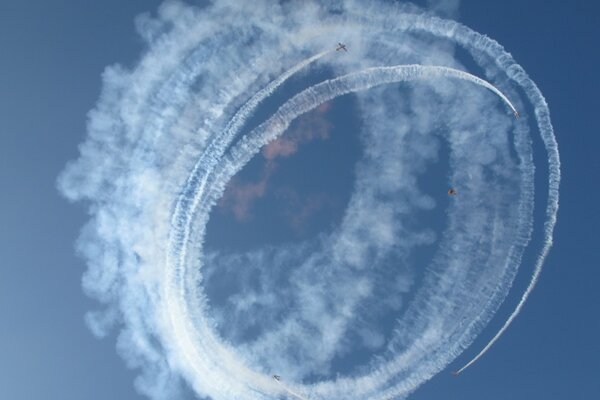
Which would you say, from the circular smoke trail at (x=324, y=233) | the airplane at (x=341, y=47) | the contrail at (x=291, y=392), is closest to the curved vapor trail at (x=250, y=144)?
the circular smoke trail at (x=324, y=233)

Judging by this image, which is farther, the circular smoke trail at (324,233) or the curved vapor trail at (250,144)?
the curved vapor trail at (250,144)

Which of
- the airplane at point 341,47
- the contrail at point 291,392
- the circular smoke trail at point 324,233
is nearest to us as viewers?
the circular smoke trail at point 324,233

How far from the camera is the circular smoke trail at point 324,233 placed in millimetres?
38812

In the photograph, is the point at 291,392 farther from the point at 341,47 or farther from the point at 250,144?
the point at 341,47

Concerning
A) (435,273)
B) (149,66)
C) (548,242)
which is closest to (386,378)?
(435,273)

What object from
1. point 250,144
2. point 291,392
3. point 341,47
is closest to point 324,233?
point 250,144

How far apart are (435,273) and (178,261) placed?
41.5ft

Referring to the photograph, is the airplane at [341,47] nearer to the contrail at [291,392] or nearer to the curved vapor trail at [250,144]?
the curved vapor trail at [250,144]

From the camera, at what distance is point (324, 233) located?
41.0 meters

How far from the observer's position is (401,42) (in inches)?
1560

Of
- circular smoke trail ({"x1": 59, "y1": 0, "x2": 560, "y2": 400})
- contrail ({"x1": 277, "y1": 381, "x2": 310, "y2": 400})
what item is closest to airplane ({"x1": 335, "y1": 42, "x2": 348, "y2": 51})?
circular smoke trail ({"x1": 59, "y1": 0, "x2": 560, "y2": 400})

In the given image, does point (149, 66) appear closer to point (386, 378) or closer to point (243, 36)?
point (243, 36)

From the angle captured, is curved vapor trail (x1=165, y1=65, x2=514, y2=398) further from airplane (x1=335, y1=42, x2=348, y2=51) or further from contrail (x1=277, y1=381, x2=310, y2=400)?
contrail (x1=277, y1=381, x2=310, y2=400)

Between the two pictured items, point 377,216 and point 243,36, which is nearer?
point 243,36
